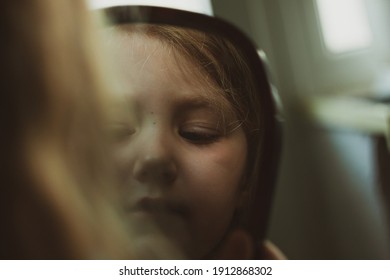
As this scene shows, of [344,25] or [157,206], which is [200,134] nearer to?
[157,206]

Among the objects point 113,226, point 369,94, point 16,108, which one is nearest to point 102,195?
point 113,226

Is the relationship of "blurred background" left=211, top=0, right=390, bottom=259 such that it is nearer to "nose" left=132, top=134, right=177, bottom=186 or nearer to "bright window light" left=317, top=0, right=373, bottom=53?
"bright window light" left=317, top=0, right=373, bottom=53

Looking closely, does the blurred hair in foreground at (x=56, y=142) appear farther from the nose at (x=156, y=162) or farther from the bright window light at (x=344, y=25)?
the bright window light at (x=344, y=25)

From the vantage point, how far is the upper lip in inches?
22.0

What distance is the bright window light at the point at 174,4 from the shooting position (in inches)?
22.2

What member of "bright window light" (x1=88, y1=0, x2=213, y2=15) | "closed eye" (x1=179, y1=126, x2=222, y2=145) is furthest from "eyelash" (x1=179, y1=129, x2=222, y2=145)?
"bright window light" (x1=88, y1=0, x2=213, y2=15)

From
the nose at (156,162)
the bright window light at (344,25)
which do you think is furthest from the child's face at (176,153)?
the bright window light at (344,25)

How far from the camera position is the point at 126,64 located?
1.88 feet

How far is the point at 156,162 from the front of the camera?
55 cm

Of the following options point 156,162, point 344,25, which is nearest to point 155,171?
point 156,162

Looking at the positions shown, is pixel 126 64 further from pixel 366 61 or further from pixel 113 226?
pixel 366 61

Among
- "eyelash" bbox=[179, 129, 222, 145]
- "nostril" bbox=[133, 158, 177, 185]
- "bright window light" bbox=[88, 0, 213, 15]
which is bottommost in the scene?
"nostril" bbox=[133, 158, 177, 185]

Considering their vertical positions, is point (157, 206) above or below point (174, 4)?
below

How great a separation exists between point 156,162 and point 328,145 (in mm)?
213
